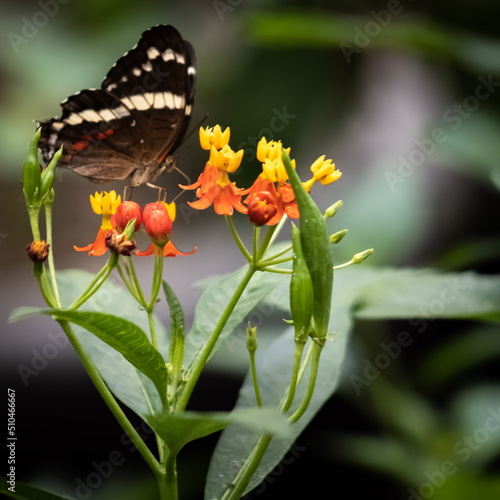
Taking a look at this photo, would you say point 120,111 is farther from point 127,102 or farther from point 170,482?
point 170,482

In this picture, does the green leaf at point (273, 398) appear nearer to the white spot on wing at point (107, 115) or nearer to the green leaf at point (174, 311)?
the green leaf at point (174, 311)

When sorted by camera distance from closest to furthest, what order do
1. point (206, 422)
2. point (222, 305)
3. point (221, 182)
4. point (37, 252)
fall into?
point (206, 422) → point (37, 252) → point (221, 182) → point (222, 305)

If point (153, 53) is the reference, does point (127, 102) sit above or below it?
below

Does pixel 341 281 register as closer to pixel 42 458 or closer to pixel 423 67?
pixel 42 458

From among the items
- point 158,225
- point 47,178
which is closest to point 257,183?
point 158,225

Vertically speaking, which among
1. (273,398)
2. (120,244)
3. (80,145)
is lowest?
(273,398)

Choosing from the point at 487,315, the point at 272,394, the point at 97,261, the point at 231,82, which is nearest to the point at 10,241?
the point at 97,261

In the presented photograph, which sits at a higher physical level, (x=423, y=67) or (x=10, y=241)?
(x=423, y=67)

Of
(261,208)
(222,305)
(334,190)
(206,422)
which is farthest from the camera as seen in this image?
(334,190)
